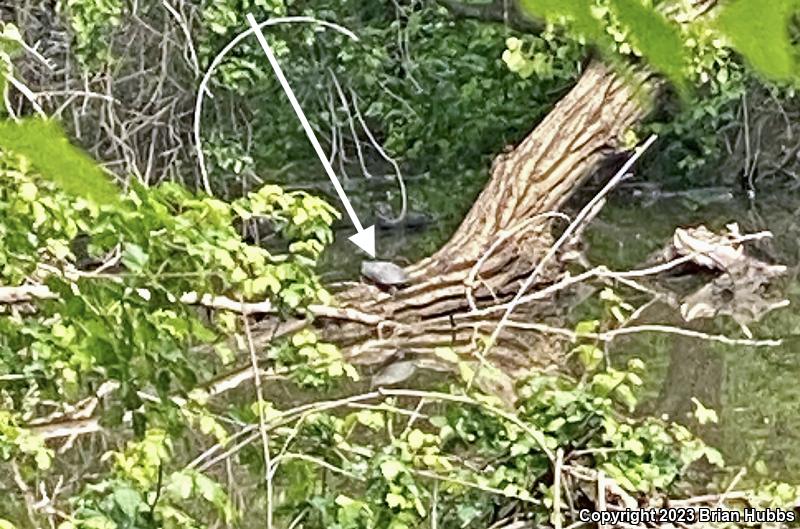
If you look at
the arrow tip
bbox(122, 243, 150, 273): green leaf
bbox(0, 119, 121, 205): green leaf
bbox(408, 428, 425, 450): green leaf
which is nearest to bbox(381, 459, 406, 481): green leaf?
bbox(408, 428, 425, 450): green leaf

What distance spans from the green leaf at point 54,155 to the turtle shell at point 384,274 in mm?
2966

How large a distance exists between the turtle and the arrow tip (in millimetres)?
783

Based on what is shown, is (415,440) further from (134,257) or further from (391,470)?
(134,257)

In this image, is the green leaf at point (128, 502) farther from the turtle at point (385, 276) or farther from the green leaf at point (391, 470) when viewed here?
the turtle at point (385, 276)

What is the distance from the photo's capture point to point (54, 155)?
0.28 metres

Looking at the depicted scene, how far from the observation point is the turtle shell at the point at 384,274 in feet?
10.7

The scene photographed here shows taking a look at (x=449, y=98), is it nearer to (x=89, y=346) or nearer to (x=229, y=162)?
(x=229, y=162)

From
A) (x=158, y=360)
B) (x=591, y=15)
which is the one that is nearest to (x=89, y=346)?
(x=158, y=360)

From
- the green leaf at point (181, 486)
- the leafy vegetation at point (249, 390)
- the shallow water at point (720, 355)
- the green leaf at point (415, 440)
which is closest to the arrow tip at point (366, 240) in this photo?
the shallow water at point (720, 355)

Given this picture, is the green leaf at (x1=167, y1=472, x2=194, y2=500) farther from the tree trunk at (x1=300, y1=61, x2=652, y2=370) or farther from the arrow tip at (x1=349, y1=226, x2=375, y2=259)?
the arrow tip at (x1=349, y1=226, x2=375, y2=259)

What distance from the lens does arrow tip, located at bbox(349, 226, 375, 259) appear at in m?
4.15

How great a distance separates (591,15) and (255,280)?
4.40 ft

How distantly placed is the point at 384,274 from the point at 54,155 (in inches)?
118

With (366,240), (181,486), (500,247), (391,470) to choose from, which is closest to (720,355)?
(500,247)
